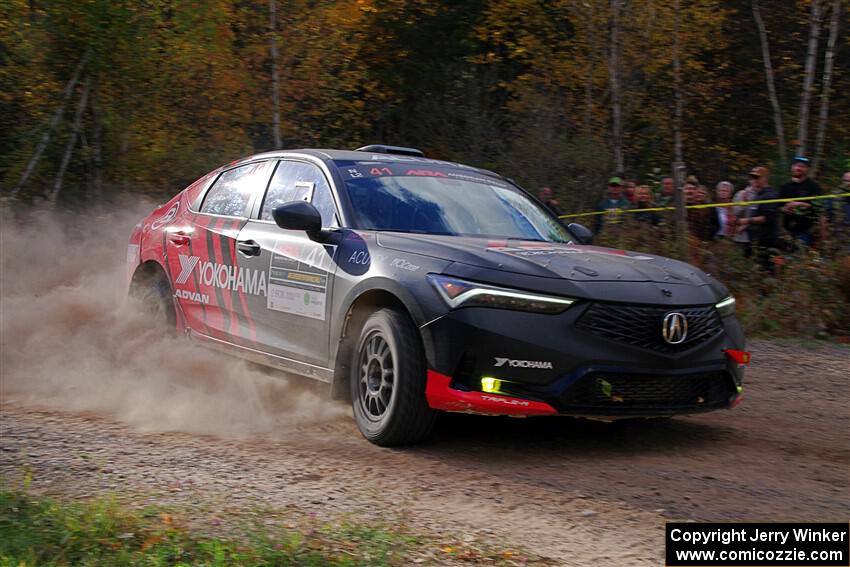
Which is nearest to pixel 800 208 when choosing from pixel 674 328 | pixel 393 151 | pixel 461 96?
pixel 393 151

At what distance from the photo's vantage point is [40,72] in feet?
62.7

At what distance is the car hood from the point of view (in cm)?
579

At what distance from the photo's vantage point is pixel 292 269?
22.6ft

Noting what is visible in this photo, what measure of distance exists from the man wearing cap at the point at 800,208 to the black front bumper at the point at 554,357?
6.99 metres

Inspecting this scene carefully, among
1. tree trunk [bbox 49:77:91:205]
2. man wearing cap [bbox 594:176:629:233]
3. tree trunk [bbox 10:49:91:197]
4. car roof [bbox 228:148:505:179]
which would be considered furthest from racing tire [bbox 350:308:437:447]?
tree trunk [bbox 49:77:91:205]

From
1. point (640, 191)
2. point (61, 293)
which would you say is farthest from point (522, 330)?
point (640, 191)

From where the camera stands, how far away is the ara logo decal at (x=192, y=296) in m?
7.93

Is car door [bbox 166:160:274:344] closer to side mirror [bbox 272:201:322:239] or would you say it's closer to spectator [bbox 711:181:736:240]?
side mirror [bbox 272:201:322:239]

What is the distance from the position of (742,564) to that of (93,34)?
16996 mm

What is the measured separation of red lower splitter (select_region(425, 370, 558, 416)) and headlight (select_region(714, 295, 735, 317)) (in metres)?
1.26

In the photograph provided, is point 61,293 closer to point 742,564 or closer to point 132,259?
point 132,259

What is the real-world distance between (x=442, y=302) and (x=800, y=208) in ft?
25.6

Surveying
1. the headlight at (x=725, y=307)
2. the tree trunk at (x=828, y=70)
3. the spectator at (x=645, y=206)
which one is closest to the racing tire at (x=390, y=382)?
the headlight at (x=725, y=307)

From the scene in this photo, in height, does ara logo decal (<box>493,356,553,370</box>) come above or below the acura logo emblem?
below
